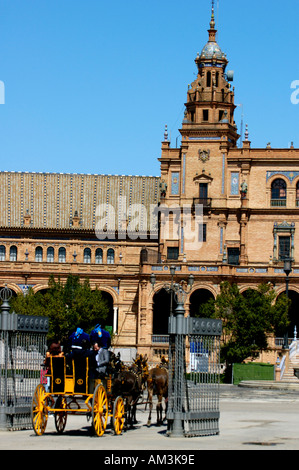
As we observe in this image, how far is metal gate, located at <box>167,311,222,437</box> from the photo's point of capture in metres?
25.5

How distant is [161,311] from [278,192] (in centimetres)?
1228

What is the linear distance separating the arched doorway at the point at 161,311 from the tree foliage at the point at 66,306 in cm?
412

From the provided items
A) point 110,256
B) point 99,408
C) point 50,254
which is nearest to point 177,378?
point 99,408

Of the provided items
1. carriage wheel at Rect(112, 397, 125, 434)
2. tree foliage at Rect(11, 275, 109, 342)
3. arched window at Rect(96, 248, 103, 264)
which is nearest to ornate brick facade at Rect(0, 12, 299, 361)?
arched window at Rect(96, 248, 103, 264)

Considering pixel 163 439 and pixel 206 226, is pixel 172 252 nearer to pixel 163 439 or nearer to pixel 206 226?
pixel 206 226

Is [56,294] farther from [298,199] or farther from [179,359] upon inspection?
[179,359]

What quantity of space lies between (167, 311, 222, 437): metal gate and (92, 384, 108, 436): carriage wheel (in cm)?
162

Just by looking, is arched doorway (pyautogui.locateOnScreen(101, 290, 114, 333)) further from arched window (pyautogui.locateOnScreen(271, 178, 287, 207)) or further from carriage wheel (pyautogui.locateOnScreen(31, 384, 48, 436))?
carriage wheel (pyautogui.locateOnScreen(31, 384, 48, 436))

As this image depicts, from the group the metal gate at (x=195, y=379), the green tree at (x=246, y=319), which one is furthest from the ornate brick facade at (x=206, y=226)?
the metal gate at (x=195, y=379)

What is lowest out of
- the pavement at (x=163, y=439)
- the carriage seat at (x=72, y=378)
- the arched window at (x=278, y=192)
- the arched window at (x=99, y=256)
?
the pavement at (x=163, y=439)

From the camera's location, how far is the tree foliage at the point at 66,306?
71750 millimetres

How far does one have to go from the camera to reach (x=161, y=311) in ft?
259

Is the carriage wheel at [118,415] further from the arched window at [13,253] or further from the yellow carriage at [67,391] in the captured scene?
the arched window at [13,253]
